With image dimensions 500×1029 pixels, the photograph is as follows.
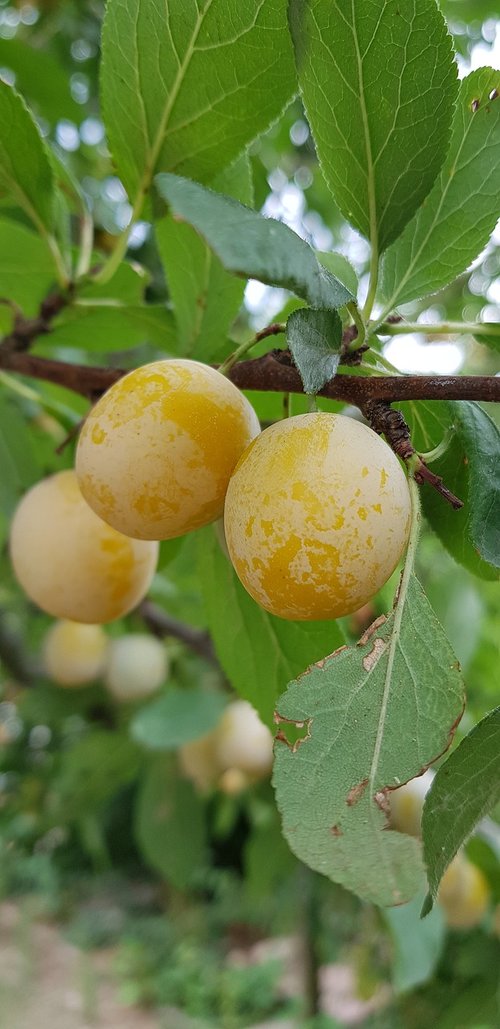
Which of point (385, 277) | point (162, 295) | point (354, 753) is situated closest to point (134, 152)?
point (385, 277)

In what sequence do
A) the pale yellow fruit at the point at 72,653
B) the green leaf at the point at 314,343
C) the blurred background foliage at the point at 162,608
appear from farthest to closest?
the pale yellow fruit at the point at 72,653 → the blurred background foliage at the point at 162,608 → the green leaf at the point at 314,343

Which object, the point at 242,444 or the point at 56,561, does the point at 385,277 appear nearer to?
the point at 242,444

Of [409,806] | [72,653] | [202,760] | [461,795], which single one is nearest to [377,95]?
[461,795]

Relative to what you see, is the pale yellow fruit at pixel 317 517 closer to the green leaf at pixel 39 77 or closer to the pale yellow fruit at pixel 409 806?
the pale yellow fruit at pixel 409 806

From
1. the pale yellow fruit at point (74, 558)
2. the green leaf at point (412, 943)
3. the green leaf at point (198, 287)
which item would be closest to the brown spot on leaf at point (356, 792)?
the pale yellow fruit at point (74, 558)

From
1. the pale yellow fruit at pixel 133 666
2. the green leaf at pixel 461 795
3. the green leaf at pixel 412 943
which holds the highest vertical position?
the green leaf at pixel 461 795

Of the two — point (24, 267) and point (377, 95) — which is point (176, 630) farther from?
point (377, 95)
